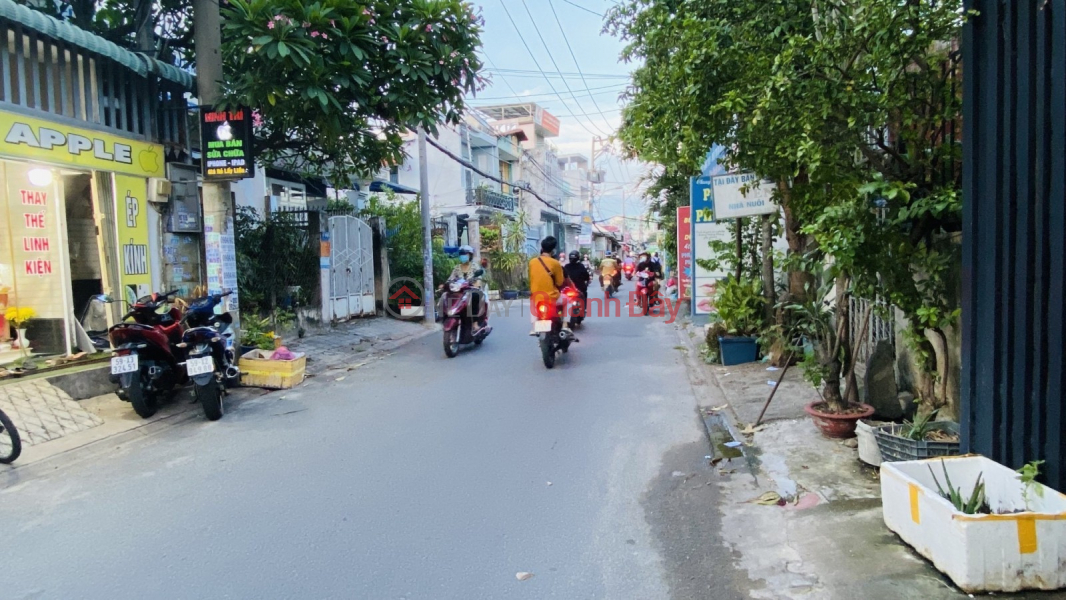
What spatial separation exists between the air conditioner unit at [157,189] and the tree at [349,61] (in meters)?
1.60

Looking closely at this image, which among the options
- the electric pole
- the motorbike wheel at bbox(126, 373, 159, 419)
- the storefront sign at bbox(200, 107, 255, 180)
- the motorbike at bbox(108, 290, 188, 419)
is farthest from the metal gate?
the motorbike wheel at bbox(126, 373, 159, 419)

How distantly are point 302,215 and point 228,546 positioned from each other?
9600mm

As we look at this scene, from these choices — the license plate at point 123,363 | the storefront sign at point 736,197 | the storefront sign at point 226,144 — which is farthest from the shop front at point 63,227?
the storefront sign at point 736,197

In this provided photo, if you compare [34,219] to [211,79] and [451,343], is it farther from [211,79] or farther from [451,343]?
[451,343]

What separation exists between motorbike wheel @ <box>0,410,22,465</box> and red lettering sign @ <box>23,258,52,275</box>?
3393mm

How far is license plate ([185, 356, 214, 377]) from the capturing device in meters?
6.23

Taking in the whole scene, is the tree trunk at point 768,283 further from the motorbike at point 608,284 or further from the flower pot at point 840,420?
the motorbike at point 608,284

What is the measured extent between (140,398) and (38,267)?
2.75 metres

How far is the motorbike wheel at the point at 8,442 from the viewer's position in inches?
196

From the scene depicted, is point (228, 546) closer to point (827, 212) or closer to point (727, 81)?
point (827, 212)

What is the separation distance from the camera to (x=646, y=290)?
17.3 meters

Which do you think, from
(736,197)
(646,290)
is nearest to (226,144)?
(736,197)

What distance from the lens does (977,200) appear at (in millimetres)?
3666

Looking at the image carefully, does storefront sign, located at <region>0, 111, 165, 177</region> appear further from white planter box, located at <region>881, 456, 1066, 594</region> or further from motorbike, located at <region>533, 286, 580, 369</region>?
white planter box, located at <region>881, 456, 1066, 594</region>
